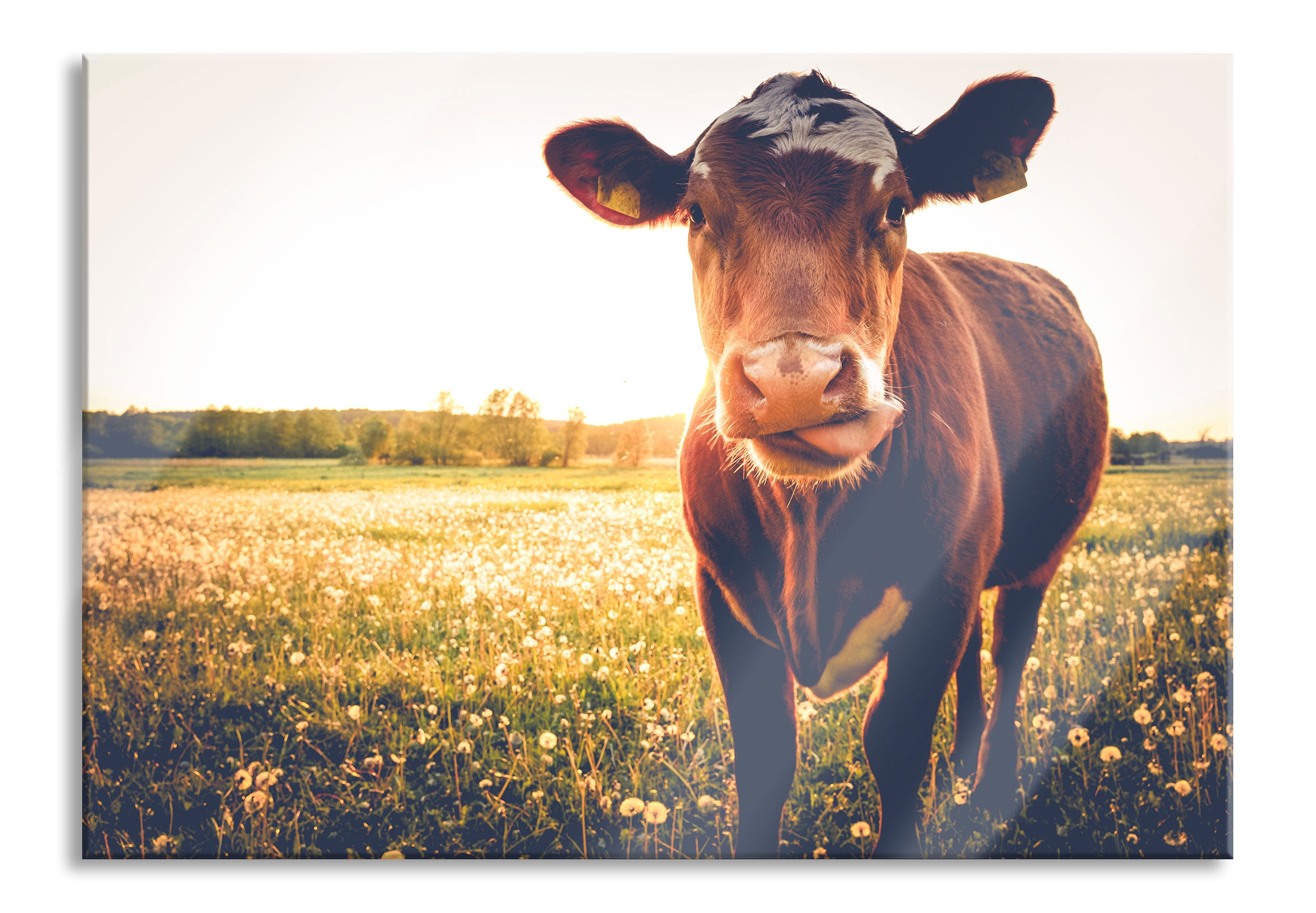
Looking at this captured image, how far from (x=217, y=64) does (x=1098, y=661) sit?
3840 mm

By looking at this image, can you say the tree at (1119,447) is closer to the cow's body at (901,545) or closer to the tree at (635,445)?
the cow's body at (901,545)

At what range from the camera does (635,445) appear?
271 centimetres

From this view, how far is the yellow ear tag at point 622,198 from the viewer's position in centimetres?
214

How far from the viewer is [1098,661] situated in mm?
2533

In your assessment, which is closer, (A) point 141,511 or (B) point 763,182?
(B) point 763,182

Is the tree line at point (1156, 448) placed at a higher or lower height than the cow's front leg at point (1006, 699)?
higher

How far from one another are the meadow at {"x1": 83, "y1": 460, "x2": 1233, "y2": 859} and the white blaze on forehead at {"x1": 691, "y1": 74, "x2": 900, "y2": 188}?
129 cm

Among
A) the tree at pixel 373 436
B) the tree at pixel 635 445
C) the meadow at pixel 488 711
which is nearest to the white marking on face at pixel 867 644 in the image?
the meadow at pixel 488 711

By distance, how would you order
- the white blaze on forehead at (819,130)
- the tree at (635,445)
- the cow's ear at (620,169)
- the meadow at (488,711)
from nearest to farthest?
the white blaze on forehead at (819,130), the cow's ear at (620,169), the meadow at (488,711), the tree at (635,445)

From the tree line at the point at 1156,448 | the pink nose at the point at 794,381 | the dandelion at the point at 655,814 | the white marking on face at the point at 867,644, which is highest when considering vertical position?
the pink nose at the point at 794,381

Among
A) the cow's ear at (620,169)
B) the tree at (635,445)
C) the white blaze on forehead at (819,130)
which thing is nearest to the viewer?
the white blaze on forehead at (819,130)

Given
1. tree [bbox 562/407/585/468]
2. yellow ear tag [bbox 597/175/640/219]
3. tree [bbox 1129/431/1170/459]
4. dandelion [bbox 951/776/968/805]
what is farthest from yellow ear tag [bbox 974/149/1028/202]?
dandelion [bbox 951/776/968/805]

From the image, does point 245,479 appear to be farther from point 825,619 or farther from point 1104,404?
point 1104,404
